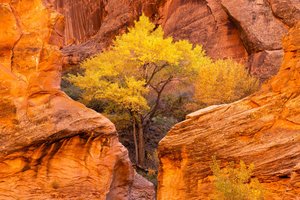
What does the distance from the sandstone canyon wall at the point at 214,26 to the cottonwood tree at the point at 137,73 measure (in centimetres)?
546

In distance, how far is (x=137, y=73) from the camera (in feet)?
85.5

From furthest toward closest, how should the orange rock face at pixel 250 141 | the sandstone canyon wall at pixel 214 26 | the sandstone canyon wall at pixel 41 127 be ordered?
the sandstone canyon wall at pixel 214 26 → the sandstone canyon wall at pixel 41 127 → the orange rock face at pixel 250 141

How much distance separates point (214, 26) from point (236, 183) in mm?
25082

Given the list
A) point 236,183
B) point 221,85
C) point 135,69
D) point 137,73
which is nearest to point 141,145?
point 137,73

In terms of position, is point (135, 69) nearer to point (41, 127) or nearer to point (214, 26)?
point (214, 26)

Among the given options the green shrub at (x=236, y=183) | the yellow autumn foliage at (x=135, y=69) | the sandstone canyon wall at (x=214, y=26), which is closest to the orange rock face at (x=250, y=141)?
the green shrub at (x=236, y=183)

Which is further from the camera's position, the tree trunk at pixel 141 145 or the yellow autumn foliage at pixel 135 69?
the tree trunk at pixel 141 145

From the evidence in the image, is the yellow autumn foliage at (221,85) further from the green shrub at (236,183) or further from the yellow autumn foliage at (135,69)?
the green shrub at (236,183)

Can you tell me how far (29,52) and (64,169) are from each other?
355 centimetres

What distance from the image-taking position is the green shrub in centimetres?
1034

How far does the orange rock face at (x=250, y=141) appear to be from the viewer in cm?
1127

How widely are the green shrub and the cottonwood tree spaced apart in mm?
12997

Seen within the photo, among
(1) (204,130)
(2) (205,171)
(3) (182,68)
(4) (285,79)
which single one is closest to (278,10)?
(4) (285,79)

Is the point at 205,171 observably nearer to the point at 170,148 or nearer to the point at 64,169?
the point at 170,148
